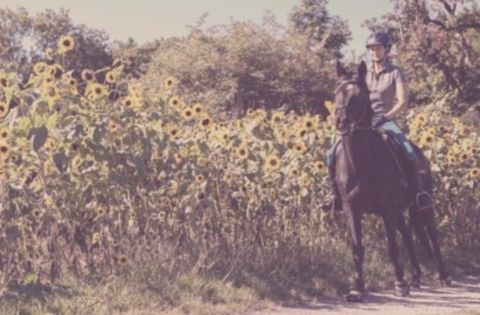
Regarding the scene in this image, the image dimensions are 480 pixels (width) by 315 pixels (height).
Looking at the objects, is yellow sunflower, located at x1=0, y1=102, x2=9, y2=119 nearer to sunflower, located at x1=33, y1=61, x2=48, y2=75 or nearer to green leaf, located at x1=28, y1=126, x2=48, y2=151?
green leaf, located at x1=28, y1=126, x2=48, y2=151

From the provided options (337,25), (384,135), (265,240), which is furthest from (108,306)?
(337,25)

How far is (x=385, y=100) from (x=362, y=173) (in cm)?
111

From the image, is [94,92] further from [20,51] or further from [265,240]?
[20,51]

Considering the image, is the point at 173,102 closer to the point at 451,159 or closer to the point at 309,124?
the point at 309,124

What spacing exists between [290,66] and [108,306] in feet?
82.3

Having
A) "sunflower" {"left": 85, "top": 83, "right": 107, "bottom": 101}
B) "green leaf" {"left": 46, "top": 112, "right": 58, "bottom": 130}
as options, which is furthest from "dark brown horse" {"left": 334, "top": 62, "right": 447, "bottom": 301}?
"green leaf" {"left": 46, "top": 112, "right": 58, "bottom": 130}

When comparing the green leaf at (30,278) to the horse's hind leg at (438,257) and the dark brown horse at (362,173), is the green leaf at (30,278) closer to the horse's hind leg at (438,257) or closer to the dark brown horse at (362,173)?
the dark brown horse at (362,173)

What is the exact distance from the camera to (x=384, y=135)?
8.16 meters

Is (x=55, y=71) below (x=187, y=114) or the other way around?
the other way around

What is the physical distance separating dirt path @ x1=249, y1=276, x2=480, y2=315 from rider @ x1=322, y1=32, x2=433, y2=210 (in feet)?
3.33

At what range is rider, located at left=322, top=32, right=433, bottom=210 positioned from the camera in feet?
27.2

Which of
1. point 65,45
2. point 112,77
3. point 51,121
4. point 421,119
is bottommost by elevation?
point 51,121

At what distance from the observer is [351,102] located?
7.28 metres

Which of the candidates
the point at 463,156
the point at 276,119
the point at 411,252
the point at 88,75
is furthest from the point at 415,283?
the point at 88,75
